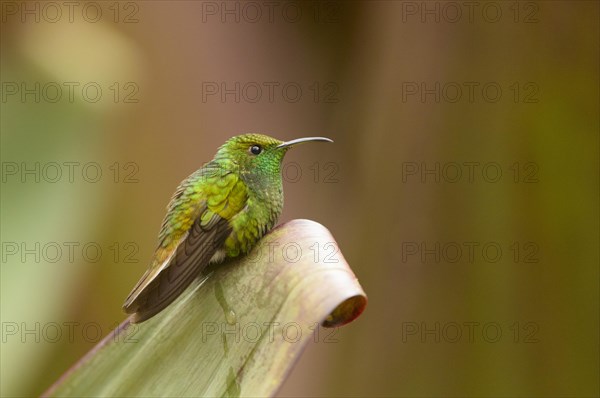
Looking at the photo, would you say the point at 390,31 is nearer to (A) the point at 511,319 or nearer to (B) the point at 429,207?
(B) the point at 429,207

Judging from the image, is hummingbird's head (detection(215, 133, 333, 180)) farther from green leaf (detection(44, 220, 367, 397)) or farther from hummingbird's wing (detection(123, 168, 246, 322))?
green leaf (detection(44, 220, 367, 397))

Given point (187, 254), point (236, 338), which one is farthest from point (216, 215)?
point (236, 338)

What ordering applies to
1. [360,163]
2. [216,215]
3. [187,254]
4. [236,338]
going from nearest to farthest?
[236,338] < [187,254] < [216,215] < [360,163]

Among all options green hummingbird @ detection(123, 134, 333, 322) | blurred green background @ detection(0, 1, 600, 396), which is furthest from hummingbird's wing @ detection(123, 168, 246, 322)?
blurred green background @ detection(0, 1, 600, 396)

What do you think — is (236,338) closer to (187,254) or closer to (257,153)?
(187,254)

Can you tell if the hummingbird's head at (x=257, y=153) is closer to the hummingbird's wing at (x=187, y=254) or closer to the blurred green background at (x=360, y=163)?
the hummingbird's wing at (x=187, y=254)

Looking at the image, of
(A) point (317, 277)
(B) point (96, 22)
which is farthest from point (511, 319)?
(B) point (96, 22)

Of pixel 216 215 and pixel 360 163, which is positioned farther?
pixel 360 163

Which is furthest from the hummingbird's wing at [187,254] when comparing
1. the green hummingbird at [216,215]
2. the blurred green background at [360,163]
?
the blurred green background at [360,163]
